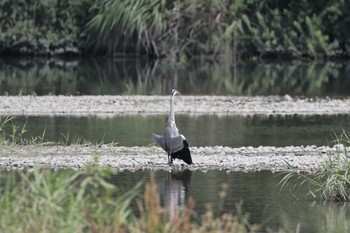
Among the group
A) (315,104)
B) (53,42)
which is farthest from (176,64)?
(315,104)

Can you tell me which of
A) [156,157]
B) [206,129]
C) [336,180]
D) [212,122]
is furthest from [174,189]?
[212,122]

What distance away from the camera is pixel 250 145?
904 inches

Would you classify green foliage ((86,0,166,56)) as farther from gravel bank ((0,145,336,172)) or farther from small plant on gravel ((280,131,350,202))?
small plant on gravel ((280,131,350,202))

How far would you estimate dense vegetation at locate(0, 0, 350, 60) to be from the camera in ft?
176

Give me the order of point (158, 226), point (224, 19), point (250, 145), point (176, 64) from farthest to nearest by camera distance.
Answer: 1. point (224, 19)
2. point (176, 64)
3. point (250, 145)
4. point (158, 226)

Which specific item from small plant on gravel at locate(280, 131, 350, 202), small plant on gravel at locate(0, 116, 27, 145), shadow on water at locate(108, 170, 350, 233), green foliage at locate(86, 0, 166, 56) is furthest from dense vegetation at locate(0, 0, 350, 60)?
small plant on gravel at locate(280, 131, 350, 202)

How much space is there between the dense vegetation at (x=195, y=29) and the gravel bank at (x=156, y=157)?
1245 inches

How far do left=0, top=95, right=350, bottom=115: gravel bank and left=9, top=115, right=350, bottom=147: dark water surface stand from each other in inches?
41.9

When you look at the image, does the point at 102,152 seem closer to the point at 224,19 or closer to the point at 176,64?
the point at 176,64

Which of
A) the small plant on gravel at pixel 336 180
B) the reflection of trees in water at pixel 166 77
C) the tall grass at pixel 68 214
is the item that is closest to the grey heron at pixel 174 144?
the small plant on gravel at pixel 336 180

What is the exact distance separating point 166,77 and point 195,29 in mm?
11975

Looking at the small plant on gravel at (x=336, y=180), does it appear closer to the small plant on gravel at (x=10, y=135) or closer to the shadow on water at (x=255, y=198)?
the shadow on water at (x=255, y=198)

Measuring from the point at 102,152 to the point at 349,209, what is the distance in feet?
20.4

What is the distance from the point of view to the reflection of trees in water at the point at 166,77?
3697cm
